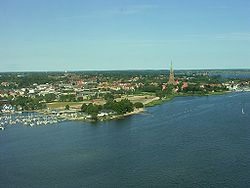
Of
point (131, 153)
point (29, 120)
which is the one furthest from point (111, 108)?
point (131, 153)

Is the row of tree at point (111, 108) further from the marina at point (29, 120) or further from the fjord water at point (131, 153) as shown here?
the fjord water at point (131, 153)

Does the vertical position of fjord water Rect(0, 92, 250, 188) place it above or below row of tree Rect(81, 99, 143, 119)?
below

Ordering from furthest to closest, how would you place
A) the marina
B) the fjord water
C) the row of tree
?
the row of tree
the marina
the fjord water

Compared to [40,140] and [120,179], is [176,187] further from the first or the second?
[40,140]

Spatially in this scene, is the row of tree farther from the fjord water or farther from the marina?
the fjord water

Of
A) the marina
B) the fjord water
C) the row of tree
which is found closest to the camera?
the fjord water

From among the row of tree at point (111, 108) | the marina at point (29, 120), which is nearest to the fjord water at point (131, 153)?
the marina at point (29, 120)

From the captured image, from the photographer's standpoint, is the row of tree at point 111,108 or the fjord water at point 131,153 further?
the row of tree at point 111,108

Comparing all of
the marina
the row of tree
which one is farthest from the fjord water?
the row of tree

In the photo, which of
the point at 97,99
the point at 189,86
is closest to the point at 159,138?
the point at 97,99
